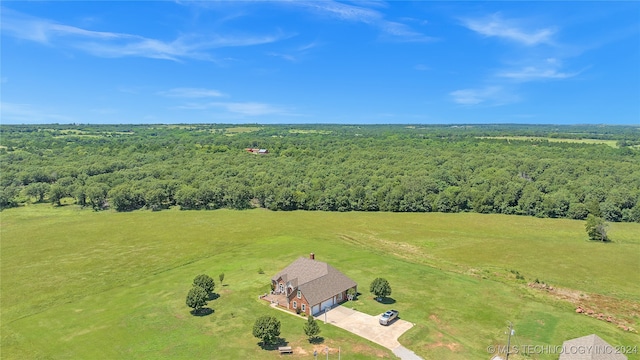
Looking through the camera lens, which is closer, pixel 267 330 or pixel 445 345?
pixel 267 330

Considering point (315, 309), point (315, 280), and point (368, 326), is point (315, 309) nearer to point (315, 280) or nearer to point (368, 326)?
point (315, 280)

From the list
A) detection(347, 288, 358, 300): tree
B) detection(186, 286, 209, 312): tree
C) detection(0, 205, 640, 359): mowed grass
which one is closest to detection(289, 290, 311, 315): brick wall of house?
detection(0, 205, 640, 359): mowed grass

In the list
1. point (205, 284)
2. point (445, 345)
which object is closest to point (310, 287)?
point (205, 284)

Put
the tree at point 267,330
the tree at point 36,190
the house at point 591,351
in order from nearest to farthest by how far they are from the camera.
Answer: the house at point 591,351
the tree at point 267,330
the tree at point 36,190

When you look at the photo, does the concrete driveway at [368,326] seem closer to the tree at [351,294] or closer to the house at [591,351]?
the tree at [351,294]

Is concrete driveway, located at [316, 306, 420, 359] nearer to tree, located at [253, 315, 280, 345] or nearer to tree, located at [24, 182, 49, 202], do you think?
tree, located at [253, 315, 280, 345]

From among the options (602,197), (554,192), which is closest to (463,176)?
(554,192)

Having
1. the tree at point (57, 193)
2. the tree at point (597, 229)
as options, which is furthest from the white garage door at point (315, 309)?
the tree at point (57, 193)
